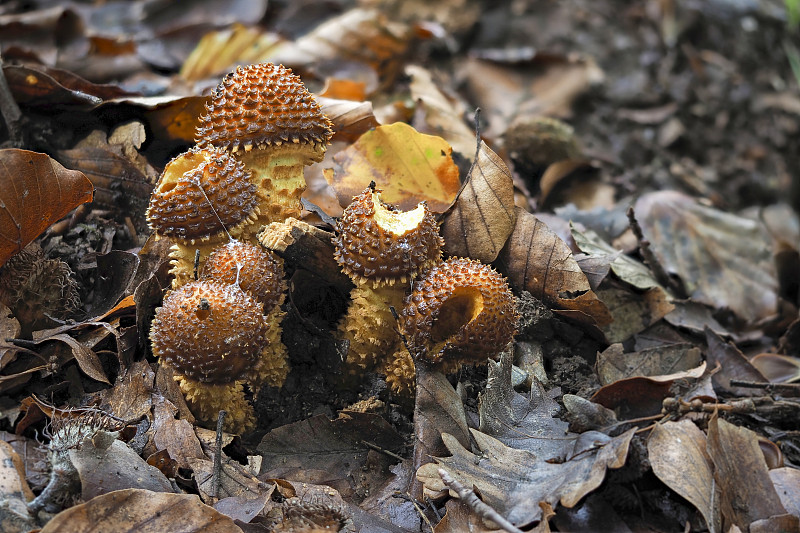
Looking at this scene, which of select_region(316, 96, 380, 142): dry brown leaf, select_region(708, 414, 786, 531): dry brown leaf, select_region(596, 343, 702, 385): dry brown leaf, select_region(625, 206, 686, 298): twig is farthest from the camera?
select_region(316, 96, 380, 142): dry brown leaf

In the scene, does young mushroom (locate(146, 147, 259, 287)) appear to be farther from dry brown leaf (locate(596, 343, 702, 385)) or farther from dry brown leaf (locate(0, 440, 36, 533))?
dry brown leaf (locate(596, 343, 702, 385))

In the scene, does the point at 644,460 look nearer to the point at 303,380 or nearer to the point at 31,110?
the point at 303,380

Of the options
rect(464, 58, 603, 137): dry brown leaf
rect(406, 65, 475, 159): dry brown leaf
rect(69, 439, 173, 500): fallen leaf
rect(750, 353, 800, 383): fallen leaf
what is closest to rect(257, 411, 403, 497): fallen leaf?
rect(69, 439, 173, 500): fallen leaf

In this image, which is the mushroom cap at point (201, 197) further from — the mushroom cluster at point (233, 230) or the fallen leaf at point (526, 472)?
the fallen leaf at point (526, 472)

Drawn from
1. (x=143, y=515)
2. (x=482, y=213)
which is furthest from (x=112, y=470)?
(x=482, y=213)

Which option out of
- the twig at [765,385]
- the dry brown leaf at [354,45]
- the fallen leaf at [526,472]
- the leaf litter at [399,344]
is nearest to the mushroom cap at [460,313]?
the leaf litter at [399,344]

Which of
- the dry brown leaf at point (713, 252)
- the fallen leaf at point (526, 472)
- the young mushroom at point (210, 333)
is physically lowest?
the dry brown leaf at point (713, 252)

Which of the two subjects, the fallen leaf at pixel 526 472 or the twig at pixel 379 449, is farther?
the twig at pixel 379 449
